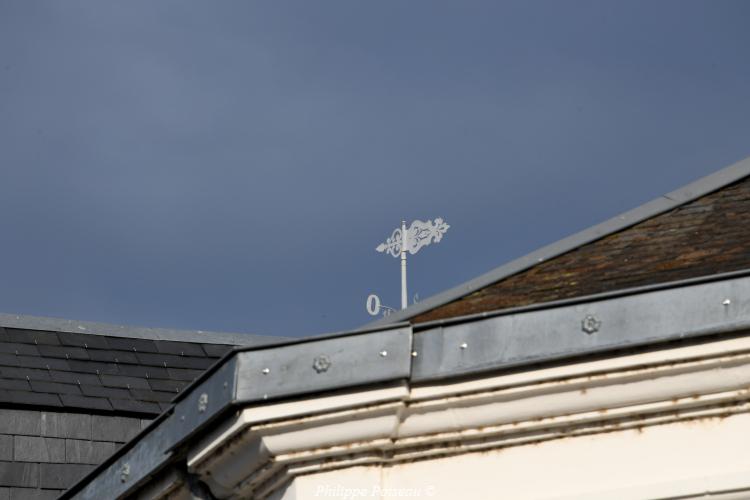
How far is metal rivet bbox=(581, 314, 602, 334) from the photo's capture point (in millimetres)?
6438

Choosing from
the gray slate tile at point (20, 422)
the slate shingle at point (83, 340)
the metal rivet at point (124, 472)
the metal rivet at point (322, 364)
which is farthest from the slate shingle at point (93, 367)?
the metal rivet at point (322, 364)

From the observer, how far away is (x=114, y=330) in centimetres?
1473

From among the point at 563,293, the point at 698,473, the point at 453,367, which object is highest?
the point at 563,293

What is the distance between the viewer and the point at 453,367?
660 centimetres

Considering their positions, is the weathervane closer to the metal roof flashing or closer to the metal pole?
the metal pole

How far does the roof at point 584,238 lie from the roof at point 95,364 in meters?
6.14

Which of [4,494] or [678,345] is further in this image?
[4,494]

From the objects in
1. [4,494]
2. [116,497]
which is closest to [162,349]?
[4,494]

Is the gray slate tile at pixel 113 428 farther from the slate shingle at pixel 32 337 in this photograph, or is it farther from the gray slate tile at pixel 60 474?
the slate shingle at pixel 32 337

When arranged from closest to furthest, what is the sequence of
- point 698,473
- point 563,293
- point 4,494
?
point 698,473
point 563,293
point 4,494

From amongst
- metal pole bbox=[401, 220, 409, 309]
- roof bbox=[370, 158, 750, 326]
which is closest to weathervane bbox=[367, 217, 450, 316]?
metal pole bbox=[401, 220, 409, 309]

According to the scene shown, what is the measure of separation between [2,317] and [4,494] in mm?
2125

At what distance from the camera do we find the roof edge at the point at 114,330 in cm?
1431

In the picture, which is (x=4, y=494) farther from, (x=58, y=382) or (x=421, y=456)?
(x=421, y=456)
